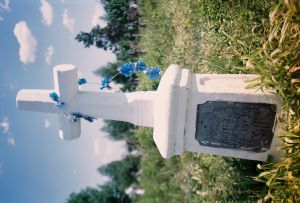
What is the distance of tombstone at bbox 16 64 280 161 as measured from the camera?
370cm

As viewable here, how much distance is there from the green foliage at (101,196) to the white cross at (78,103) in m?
10.9

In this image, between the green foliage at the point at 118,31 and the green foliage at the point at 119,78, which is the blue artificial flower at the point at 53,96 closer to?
the green foliage at the point at 118,31

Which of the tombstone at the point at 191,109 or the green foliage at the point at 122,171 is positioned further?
the green foliage at the point at 122,171

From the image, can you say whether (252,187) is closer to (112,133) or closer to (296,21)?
(296,21)

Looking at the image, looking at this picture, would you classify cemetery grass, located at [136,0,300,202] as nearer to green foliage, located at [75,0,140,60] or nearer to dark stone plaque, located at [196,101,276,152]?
dark stone plaque, located at [196,101,276,152]

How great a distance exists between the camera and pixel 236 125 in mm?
3873

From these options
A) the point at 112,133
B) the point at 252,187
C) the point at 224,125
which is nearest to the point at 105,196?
the point at 112,133

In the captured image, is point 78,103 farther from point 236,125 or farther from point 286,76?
point 286,76

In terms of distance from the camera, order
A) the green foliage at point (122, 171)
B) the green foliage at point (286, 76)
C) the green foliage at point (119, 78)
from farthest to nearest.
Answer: the green foliage at point (122, 171) < the green foliage at point (119, 78) < the green foliage at point (286, 76)

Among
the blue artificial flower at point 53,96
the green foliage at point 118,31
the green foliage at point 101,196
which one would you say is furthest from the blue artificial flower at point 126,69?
the green foliage at point 101,196

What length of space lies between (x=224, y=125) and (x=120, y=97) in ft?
4.06

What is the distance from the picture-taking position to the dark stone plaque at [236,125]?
373 centimetres

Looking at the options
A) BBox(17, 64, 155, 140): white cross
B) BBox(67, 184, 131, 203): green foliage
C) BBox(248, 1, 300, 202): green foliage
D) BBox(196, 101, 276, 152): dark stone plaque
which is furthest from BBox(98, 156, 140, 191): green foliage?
BBox(248, 1, 300, 202): green foliage

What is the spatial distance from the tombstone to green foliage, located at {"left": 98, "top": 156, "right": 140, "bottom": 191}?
36.8ft
